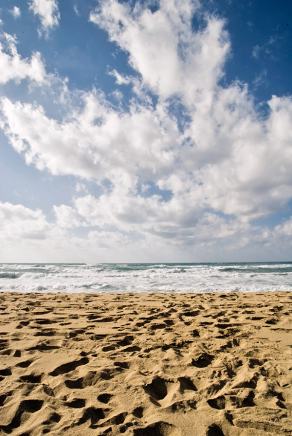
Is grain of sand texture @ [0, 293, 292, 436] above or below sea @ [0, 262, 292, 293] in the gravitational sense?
below

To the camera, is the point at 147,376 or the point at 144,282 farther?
the point at 144,282

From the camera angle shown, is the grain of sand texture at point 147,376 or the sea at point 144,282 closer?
the grain of sand texture at point 147,376

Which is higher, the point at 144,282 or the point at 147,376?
the point at 144,282

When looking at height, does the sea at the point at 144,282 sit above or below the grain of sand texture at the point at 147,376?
above

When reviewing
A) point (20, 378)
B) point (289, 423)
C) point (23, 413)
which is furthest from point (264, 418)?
point (20, 378)

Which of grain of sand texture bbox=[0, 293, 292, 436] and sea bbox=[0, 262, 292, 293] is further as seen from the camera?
sea bbox=[0, 262, 292, 293]

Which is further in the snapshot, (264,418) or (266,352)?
(266,352)

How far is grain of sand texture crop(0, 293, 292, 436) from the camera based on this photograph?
8.41 ft

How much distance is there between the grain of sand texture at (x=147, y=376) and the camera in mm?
2564

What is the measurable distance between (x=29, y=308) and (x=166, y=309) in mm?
3656

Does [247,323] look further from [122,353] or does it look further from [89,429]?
[89,429]

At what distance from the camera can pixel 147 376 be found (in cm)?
346

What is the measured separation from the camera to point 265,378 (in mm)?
3307

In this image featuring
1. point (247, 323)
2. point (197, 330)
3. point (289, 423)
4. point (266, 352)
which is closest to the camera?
point (289, 423)
